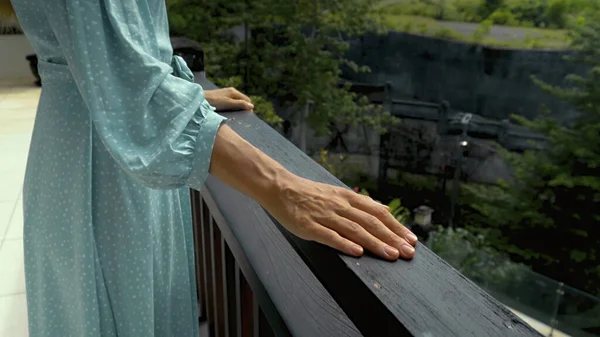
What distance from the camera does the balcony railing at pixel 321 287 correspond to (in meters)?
0.40

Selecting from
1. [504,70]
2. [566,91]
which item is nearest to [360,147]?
[504,70]

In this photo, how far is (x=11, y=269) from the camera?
1.78 meters

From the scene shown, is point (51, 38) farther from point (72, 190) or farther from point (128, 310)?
point (128, 310)

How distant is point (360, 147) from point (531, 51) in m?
3.56

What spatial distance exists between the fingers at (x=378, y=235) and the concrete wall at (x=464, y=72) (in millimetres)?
8858

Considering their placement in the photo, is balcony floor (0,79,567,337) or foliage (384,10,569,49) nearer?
balcony floor (0,79,567,337)

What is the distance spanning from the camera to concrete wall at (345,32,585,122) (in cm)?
866

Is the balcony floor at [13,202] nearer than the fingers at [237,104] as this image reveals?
No

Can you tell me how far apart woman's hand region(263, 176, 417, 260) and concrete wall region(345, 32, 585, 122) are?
8.85 metres

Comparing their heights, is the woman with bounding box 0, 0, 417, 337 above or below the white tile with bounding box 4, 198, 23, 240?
above

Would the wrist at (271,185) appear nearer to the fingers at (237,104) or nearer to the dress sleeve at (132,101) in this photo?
the dress sleeve at (132,101)

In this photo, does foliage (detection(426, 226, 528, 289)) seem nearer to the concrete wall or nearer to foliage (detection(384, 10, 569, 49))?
the concrete wall

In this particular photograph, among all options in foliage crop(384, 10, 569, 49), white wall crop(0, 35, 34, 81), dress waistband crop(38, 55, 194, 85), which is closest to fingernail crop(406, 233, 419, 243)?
dress waistband crop(38, 55, 194, 85)

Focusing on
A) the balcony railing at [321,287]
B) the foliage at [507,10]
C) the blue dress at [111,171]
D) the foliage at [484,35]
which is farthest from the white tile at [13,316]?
the foliage at [507,10]
